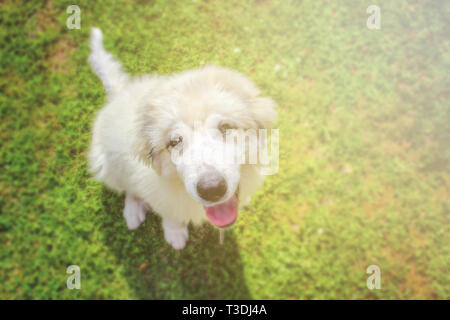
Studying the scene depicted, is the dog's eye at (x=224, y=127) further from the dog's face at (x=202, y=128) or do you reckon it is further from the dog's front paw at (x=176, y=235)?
the dog's front paw at (x=176, y=235)

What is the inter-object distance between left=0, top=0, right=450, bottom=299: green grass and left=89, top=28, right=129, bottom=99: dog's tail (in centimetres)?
65

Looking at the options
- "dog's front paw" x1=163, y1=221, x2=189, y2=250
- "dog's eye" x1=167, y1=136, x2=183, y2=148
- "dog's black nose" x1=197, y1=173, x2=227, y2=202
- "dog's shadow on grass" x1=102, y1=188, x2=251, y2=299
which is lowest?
"dog's shadow on grass" x1=102, y1=188, x2=251, y2=299

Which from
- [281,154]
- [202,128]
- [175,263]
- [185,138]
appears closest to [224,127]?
[202,128]

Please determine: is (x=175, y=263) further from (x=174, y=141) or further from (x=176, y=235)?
(x=174, y=141)

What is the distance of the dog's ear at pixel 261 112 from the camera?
2305 millimetres

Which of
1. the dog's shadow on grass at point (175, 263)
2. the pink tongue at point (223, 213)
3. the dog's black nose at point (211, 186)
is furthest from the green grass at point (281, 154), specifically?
the dog's black nose at point (211, 186)

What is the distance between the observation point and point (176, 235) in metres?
3.50

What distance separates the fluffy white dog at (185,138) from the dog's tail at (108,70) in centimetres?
45

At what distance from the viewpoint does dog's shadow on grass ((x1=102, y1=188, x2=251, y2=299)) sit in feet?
11.8

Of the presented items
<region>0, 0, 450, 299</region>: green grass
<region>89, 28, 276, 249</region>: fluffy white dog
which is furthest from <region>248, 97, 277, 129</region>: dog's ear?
<region>0, 0, 450, 299</region>: green grass

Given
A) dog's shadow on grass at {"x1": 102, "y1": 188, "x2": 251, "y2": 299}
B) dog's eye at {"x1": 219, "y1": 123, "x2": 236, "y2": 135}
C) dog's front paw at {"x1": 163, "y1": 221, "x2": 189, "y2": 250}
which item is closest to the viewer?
dog's eye at {"x1": 219, "y1": 123, "x2": 236, "y2": 135}

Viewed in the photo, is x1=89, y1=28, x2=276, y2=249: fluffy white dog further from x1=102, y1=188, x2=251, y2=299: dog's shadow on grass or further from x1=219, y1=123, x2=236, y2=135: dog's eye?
x1=102, y1=188, x2=251, y2=299: dog's shadow on grass
